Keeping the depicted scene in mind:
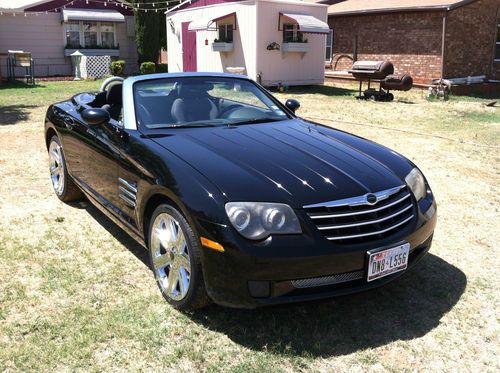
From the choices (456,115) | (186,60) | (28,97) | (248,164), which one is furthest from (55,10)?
(248,164)

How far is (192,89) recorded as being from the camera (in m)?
4.18

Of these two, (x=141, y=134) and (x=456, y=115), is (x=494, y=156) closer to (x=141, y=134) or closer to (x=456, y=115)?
(x=456, y=115)

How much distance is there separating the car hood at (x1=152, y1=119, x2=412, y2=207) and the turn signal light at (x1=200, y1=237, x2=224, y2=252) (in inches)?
10.2

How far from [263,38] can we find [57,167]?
1228cm

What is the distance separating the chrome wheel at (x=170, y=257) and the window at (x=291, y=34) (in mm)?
14805

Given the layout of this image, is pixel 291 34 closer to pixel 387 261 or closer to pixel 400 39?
pixel 400 39

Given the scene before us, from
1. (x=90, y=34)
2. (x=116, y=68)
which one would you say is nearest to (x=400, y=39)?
(x=116, y=68)

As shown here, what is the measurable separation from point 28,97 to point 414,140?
11243mm

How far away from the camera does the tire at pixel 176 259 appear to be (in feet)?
9.38

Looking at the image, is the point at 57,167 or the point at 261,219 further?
the point at 57,167

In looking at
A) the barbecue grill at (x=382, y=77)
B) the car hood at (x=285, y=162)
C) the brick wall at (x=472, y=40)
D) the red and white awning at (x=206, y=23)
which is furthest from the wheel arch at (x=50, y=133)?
the brick wall at (x=472, y=40)

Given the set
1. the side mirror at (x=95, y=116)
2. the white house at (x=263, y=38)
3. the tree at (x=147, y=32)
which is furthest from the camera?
the tree at (x=147, y=32)

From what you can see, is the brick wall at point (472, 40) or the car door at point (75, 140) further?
the brick wall at point (472, 40)

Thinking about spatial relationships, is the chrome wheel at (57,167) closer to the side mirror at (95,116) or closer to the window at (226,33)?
the side mirror at (95,116)
